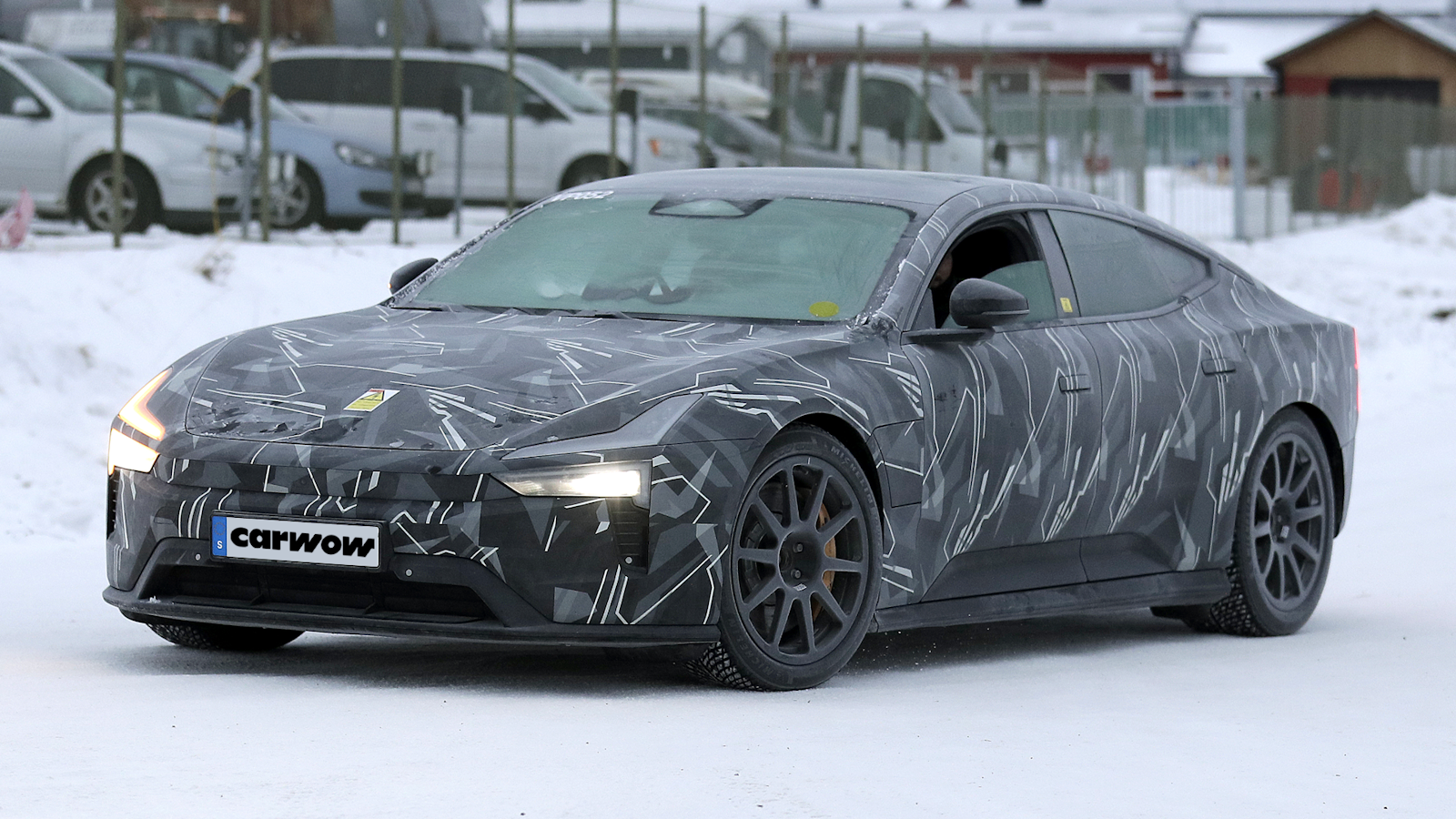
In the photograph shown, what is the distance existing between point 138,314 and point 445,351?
7884mm

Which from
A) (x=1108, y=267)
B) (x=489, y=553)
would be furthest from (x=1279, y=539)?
(x=489, y=553)

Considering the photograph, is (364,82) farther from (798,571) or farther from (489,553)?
(489,553)

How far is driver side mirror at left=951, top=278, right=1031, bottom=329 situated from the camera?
6781 mm

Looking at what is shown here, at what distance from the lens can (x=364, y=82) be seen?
1794cm

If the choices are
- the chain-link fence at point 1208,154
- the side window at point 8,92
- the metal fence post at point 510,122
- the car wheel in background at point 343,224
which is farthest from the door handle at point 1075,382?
the chain-link fence at point 1208,154

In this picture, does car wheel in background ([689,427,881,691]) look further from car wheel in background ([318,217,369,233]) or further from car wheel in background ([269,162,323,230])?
car wheel in background ([318,217,369,233])

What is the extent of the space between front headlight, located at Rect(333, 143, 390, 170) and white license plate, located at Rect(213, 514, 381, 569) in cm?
1201

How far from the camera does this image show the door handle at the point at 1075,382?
726 cm

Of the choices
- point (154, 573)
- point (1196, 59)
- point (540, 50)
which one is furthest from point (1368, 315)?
point (1196, 59)

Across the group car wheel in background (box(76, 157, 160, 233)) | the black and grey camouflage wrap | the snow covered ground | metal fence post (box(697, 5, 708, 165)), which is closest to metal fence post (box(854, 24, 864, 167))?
metal fence post (box(697, 5, 708, 165))

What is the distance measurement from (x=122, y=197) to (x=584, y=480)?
10639 millimetres

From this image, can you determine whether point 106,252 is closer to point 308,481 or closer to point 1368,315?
point 308,481

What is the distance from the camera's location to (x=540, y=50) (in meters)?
19.7

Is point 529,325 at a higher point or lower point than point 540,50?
lower
